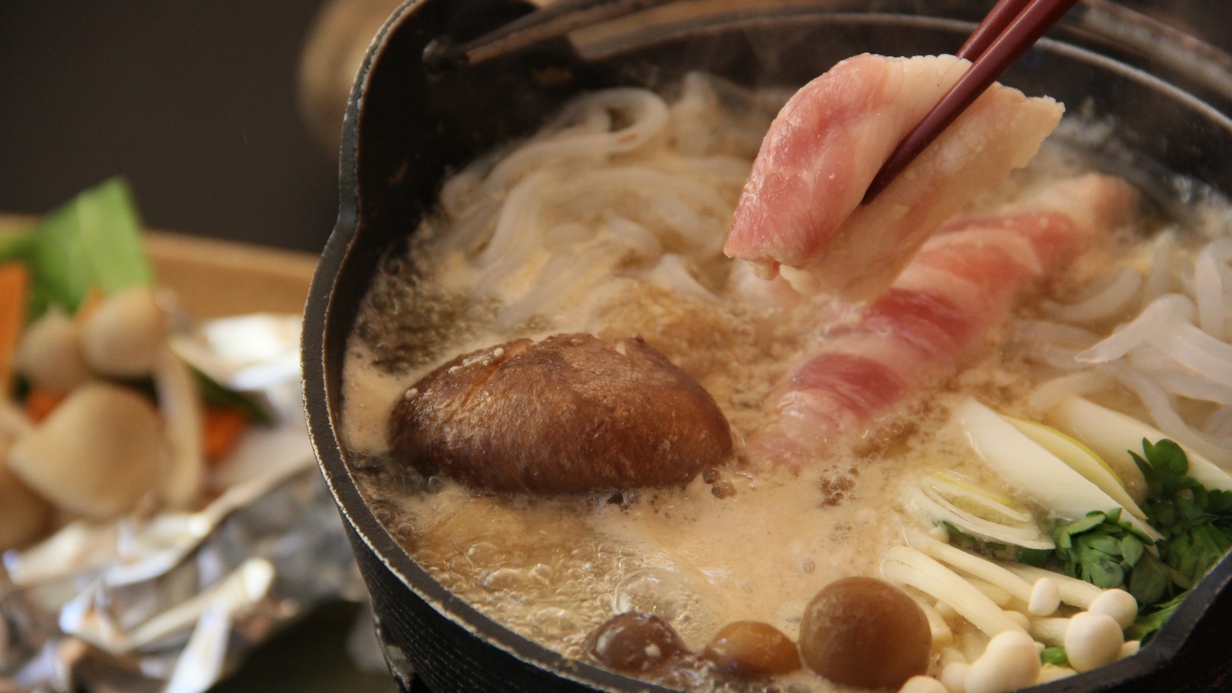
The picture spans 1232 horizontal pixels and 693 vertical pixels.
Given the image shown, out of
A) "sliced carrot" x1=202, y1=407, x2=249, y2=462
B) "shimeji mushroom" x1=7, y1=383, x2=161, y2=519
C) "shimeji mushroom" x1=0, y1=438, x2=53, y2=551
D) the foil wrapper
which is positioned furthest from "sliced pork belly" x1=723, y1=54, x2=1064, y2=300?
"shimeji mushroom" x1=0, y1=438, x2=53, y2=551

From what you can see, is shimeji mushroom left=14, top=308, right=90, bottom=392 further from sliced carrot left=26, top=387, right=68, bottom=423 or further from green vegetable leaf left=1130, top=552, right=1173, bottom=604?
green vegetable leaf left=1130, top=552, right=1173, bottom=604

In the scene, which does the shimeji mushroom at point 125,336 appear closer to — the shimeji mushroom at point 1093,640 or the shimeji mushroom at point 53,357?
the shimeji mushroom at point 53,357

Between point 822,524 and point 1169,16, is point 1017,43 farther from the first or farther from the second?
point 1169,16

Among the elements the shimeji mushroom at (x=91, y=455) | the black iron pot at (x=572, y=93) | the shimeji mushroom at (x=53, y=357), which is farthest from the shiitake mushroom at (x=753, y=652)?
the shimeji mushroom at (x=53, y=357)

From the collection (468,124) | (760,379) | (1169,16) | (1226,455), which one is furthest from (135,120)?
(1226,455)

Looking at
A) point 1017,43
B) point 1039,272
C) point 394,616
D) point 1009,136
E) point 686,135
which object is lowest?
point 394,616

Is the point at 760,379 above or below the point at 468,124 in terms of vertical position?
below
